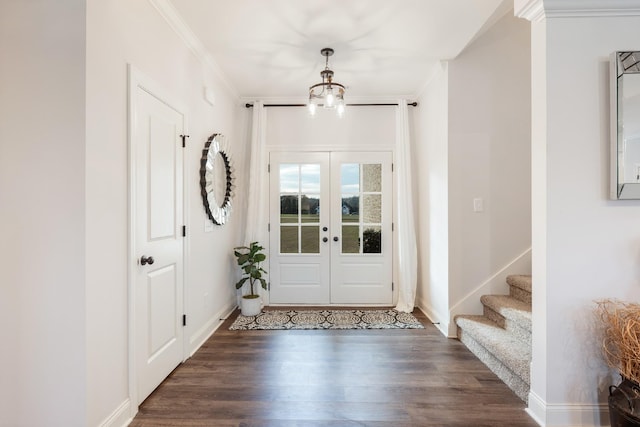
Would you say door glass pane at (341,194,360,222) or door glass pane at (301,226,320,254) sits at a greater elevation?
door glass pane at (341,194,360,222)

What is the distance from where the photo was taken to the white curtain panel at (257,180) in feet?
13.2

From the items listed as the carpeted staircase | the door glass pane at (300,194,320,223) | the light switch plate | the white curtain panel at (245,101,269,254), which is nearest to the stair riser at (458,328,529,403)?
the carpeted staircase

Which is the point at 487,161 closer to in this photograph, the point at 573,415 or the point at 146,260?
the point at 573,415

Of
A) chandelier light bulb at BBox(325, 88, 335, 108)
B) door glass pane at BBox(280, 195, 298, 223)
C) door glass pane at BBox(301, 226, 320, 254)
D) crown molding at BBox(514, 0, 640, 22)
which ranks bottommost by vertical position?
door glass pane at BBox(301, 226, 320, 254)

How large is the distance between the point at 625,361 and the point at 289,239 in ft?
11.0

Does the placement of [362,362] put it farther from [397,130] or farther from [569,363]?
[397,130]

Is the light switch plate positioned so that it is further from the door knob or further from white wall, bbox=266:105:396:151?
the door knob

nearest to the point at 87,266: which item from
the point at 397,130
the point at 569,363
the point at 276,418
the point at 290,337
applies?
the point at 276,418

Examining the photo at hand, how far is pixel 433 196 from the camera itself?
3584 mm

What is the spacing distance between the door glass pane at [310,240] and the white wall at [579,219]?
279 cm

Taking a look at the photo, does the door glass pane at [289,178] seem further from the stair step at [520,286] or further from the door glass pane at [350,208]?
the stair step at [520,286]

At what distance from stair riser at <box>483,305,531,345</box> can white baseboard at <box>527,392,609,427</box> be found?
0.59 m

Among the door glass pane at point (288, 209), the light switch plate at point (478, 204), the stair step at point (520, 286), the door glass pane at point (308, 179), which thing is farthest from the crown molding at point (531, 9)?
the door glass pane at point (288, 209)

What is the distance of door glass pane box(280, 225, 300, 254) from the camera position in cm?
427
